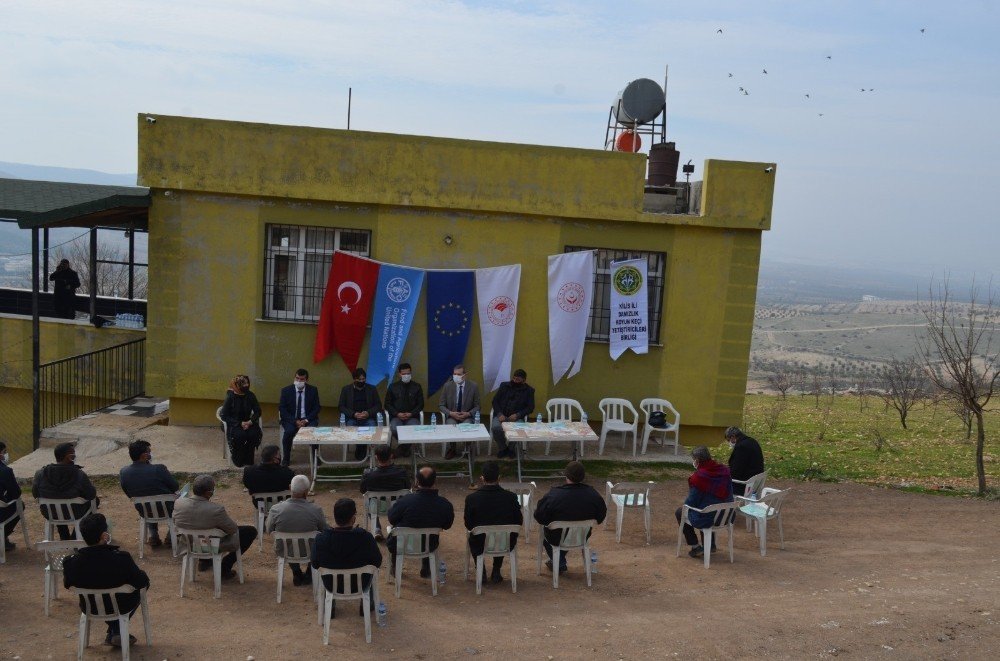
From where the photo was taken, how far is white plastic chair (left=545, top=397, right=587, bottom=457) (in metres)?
13.6

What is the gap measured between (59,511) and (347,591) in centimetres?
337

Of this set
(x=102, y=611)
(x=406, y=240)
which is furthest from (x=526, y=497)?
(x=406, y=240)

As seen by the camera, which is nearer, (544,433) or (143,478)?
(143,478)

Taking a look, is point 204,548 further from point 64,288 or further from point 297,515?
point 64,288

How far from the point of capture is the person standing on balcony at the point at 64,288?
1678cm

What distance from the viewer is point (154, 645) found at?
6.78 meters

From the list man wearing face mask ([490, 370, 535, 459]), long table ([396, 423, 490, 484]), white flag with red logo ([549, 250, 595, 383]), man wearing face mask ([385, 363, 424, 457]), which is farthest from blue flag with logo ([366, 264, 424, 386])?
long table ([396, 423, 490, 484])

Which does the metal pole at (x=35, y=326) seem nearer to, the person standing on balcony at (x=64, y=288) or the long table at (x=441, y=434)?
the person standing on balcony at (x=64, y=288)

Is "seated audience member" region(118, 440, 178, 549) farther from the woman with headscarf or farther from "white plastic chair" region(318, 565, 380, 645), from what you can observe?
the woman with headscarf

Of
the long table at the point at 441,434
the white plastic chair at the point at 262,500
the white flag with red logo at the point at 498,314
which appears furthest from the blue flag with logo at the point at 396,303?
the white plastic chair at the point at 262,500

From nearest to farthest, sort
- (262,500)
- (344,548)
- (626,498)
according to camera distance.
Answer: (344,548) < (262,500) < (626,498)

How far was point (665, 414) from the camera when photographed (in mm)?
14172

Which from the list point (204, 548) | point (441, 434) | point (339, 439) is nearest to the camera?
point (204, 548)

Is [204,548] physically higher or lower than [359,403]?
lower
